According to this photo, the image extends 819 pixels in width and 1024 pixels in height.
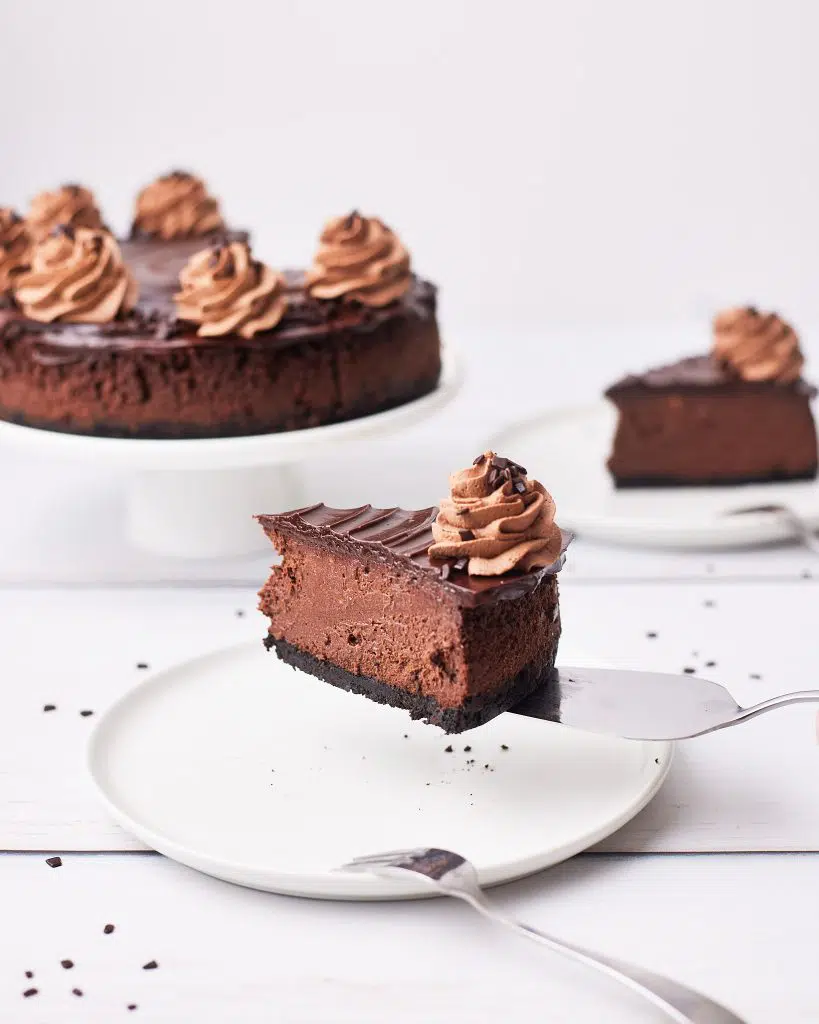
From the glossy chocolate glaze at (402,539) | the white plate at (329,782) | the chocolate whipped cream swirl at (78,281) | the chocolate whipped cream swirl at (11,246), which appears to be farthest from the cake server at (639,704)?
the chocolate whipped cream swirl at (11,246)

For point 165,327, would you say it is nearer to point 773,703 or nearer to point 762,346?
point 762,346

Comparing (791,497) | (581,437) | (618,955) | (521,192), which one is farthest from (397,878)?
(521,192)

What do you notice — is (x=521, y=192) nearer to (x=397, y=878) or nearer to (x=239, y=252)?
(x=239, y=252)

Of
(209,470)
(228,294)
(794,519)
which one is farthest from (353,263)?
(794,519)

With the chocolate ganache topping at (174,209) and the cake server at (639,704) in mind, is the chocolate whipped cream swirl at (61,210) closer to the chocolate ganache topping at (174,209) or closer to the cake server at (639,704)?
the chocolate ganache topping at (174,209)

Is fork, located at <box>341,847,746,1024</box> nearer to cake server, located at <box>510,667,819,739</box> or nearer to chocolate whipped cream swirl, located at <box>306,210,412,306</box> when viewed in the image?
cake server, located at <box>510,667,819,739</box>

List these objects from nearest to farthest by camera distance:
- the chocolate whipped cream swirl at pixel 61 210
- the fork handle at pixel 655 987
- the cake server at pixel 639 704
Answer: the fork handle at pixel 655 987, the cake server at pixel 639 704, the chocolate whipped cream swirl at pixel 61 210
